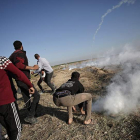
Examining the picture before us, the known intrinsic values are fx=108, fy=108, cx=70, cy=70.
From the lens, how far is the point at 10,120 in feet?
6.20

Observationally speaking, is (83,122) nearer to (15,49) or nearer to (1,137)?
(1,137)

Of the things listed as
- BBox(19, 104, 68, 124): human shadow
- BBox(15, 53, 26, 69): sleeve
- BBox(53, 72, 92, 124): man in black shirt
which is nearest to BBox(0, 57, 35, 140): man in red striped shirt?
BBox(15, 53, 26, 69): sleeve

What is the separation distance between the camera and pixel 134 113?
288 cm

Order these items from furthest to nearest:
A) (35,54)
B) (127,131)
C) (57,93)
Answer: (35,54)
(57,93)
(127,131)

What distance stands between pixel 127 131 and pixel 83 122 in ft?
3.30

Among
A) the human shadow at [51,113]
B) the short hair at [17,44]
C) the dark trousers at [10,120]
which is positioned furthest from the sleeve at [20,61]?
the human shadow at [51,113]

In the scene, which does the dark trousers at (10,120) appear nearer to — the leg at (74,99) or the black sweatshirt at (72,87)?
the leg at (74,99)

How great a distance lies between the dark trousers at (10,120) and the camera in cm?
184

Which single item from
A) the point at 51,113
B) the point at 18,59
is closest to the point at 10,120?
the point at 18,59

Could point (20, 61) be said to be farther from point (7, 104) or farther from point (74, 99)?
point (74, 99)

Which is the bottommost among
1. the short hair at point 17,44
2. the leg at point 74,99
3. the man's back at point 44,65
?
the leg at point 74,99

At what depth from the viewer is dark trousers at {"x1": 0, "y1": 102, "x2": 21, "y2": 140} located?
6.03 feet

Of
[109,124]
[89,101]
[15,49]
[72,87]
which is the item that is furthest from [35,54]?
[109,124]

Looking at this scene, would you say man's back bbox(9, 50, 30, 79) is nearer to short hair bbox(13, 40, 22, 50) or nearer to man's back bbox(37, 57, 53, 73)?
short hair bbox(13, 40, 22, 50)
